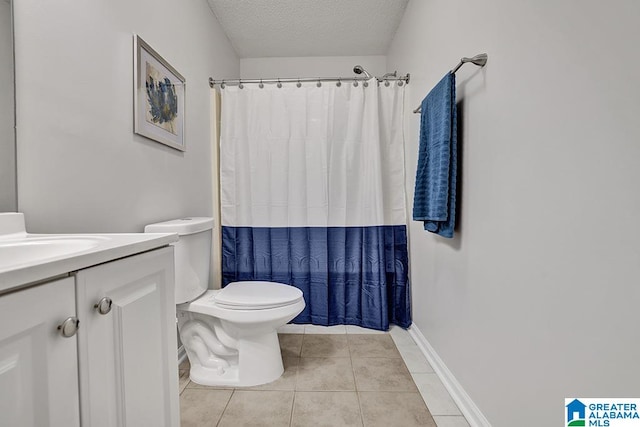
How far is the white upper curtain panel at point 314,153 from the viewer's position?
6.89ft

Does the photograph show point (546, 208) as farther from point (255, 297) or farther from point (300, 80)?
point (300, 80)

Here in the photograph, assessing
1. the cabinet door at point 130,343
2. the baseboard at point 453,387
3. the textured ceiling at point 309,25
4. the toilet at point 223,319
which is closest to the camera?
the cabinet door at point 130,343

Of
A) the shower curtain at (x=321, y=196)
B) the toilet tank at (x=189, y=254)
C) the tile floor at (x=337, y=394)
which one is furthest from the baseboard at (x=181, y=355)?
the shower curtain at (x=321, y=196)

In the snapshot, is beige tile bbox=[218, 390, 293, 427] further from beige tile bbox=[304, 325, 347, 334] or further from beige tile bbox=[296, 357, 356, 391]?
beige tile bbox=[304, 325, 347, 334]

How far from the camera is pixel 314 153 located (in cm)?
211

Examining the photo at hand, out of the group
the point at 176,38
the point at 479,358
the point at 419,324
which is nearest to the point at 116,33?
the point at 176,38

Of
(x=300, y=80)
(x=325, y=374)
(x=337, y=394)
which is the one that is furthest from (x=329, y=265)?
(x=300, y=80)

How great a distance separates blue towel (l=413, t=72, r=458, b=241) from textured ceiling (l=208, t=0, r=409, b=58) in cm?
112

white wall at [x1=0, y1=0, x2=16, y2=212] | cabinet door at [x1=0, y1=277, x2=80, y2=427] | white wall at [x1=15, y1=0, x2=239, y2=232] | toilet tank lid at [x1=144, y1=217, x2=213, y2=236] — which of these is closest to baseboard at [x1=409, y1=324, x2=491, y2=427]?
cabinet door at [x1=0, y1=277, x2=80, y2=427]

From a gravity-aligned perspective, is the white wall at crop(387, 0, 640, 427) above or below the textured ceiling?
below

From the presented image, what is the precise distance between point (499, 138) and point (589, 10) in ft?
1.34

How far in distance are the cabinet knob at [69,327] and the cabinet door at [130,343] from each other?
2 centimetres

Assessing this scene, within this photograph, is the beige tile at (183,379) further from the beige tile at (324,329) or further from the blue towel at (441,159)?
the blue towel at (441,159)

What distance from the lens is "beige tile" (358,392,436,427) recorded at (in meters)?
1.24
